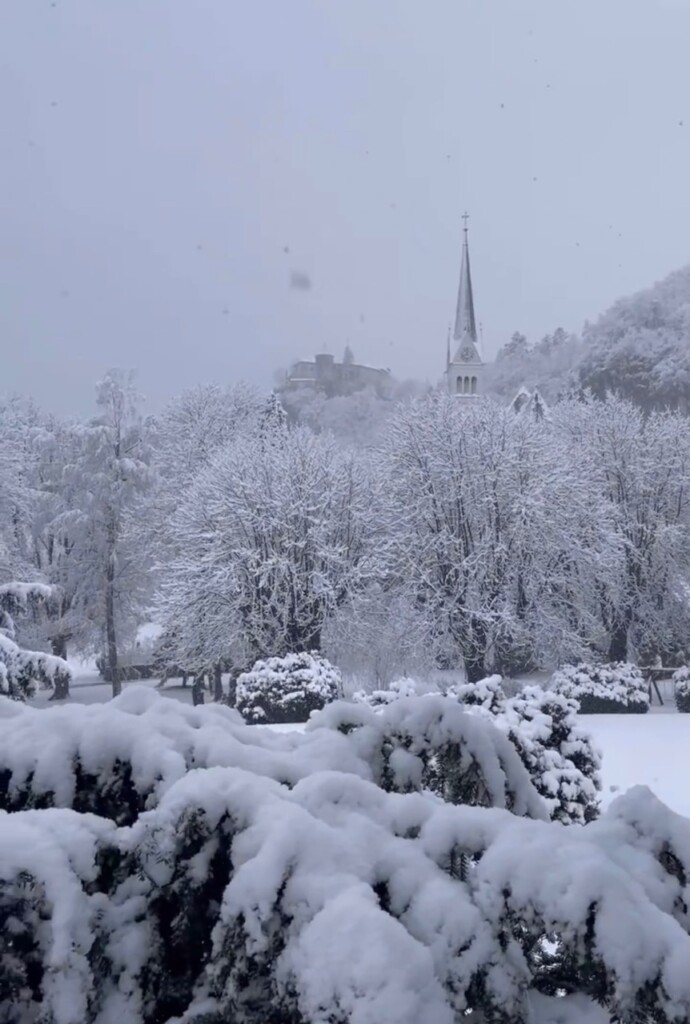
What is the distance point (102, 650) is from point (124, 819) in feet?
63.6

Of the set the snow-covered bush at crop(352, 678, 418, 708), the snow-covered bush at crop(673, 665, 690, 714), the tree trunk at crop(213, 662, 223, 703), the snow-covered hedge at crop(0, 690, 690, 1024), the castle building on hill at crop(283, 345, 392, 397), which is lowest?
the tree trunk at crop(213, 662, 223, 703)

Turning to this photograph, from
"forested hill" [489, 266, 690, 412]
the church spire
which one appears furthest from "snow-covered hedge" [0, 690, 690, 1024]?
the church spire

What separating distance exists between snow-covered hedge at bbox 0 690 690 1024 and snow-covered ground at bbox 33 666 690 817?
15.4 feet

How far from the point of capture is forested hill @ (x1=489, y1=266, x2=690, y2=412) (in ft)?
130

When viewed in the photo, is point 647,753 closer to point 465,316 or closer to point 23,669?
point 23,669

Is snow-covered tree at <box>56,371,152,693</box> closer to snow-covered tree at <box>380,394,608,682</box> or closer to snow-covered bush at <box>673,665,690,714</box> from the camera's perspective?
snow-covered tree at <box>380,394,608,682</box>

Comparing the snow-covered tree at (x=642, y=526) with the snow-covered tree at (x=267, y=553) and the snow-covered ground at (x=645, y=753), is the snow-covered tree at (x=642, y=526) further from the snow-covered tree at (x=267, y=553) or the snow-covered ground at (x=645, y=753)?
the snow-covered ground at (x=645, y=753)

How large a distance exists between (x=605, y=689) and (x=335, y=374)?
203 feet

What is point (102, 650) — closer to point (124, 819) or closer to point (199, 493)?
point (199, 493)

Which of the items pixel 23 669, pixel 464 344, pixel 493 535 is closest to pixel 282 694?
pixel 23 669

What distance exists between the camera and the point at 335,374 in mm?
73062

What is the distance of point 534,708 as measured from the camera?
5.70 metres

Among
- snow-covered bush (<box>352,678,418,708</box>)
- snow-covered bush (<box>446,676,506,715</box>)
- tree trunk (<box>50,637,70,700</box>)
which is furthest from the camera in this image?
tree trunk (<box>50,637,70,700</box>)

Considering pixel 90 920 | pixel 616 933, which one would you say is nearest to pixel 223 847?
pixel 90 920
